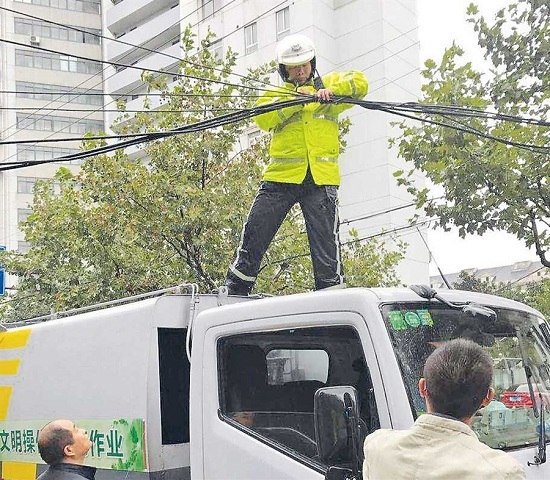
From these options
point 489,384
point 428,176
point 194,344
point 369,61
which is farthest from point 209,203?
point 369,61

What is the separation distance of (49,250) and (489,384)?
15351mm

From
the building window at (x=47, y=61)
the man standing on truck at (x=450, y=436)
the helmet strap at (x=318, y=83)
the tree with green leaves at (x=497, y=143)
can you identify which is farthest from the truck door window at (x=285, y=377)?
the building window at (x=47, y=61)

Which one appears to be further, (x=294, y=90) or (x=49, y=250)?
(x=49, y=250)

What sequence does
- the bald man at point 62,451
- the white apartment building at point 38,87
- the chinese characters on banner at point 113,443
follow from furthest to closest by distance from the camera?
the white apartment building at point 38,87, the chinese characters on banner at point 113,443, the bald man at point 62,451

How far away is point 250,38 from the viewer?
99.7ft

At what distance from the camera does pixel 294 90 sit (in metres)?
5.16

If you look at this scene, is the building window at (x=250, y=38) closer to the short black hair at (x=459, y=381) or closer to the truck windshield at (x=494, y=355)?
the truck windshield at (x=494, y=355)

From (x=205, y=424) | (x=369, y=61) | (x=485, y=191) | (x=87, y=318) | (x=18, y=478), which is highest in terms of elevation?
(x=369, y=61)

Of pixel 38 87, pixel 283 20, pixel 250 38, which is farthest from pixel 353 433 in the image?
pixel 38 87

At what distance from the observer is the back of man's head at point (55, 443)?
3521 mm

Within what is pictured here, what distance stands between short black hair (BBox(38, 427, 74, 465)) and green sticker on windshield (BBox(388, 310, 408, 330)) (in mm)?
1561

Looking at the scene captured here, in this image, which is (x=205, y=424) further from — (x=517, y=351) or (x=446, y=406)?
(x=446, y=406)

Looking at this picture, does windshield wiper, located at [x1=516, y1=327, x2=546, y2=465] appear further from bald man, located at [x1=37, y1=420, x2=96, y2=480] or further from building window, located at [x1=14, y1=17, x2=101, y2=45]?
building window, located at [x1=14, y1=17, x2=101, y2=45]

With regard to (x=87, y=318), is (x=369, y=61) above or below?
above
